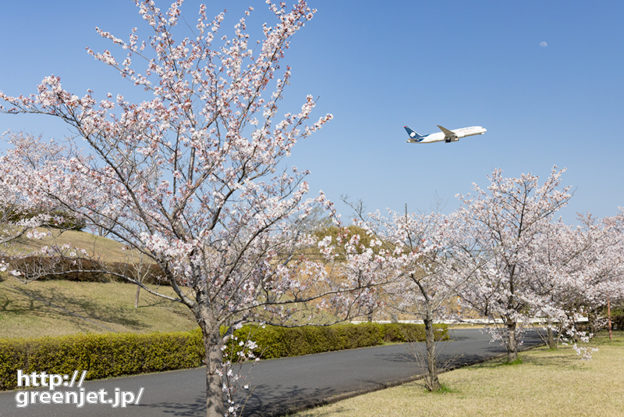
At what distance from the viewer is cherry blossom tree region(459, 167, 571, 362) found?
615 inches

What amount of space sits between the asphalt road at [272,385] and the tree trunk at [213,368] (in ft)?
1.60

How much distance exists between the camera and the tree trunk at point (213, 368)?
275 inches

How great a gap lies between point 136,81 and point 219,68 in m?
1.32

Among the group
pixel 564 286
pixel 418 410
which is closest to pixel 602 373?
pixel 564 286

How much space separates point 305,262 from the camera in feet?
24.8

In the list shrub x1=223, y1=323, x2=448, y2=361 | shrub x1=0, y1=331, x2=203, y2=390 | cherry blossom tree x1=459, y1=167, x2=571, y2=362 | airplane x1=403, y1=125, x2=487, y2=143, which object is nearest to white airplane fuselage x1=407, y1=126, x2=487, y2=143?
airplane x1=403, y1=125, x2=487, y2=143

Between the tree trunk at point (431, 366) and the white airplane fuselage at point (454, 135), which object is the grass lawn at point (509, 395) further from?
the white airplane fuselage at point (454, 135)

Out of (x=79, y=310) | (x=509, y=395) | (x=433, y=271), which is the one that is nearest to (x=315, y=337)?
(x=433, y=271)

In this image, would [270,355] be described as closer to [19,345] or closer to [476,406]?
[19,345]

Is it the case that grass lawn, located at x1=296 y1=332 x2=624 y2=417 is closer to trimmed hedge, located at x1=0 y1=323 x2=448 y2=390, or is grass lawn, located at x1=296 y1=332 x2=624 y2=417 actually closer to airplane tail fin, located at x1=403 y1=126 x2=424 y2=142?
trimmed hedge, located at x1=0 y1=323 x2=448 y2=390

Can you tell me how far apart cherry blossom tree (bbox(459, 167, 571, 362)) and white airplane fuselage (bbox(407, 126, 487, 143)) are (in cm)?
2242

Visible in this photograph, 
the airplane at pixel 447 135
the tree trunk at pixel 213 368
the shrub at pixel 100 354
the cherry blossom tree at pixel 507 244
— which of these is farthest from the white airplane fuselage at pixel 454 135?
the tree trunk at pixel 213 368

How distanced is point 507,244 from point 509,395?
6.01 metres

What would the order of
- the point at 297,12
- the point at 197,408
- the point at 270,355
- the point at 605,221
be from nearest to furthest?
the point at 297,12
the point at 197,408
the point at 270,355
the point at 605,221
